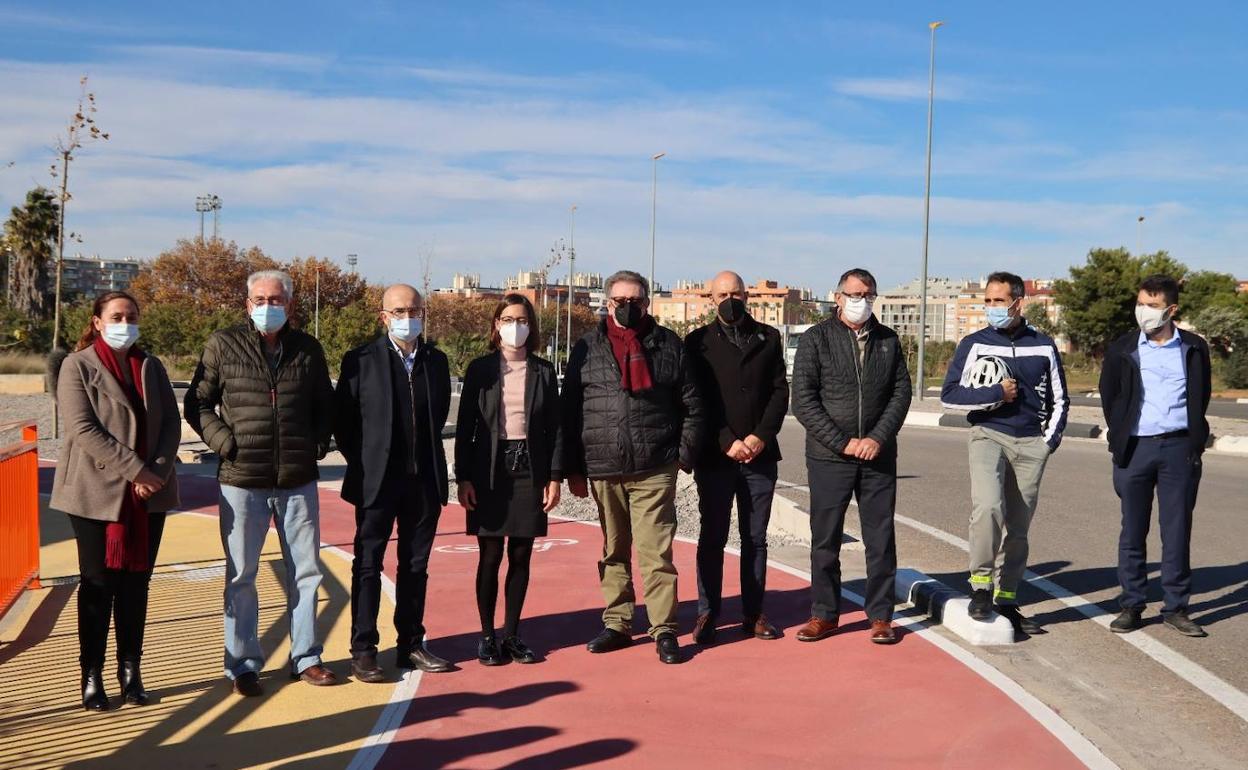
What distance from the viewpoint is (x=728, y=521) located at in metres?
6.80

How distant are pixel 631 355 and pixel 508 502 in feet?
3.34

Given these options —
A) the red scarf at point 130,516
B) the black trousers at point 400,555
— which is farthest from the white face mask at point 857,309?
the red scarf at point 130,516

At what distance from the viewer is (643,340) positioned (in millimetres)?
6328

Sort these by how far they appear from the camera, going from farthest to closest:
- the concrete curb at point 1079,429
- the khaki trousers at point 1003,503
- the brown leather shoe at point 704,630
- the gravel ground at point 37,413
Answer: the concrete curb at point 1079,429 → the gravel ground at point 37,413 → the khaki trousers at point 1003,503 → the brown leather shoe at point 704,630

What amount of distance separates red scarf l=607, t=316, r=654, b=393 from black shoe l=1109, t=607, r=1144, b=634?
3149mm

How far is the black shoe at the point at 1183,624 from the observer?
6.78 metres

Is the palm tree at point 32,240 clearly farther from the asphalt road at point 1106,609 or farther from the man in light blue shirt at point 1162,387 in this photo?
the man in light blue shirt at point 1162,387

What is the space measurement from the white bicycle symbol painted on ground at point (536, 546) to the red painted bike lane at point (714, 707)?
2138 mm

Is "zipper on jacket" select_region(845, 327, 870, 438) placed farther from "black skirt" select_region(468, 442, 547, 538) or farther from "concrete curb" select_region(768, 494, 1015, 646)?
"black skirt" select_region(468, 442, 547, 538)

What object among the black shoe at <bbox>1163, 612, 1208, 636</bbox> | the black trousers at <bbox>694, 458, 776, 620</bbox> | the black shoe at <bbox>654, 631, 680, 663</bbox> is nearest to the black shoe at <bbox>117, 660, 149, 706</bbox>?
the black shoe at <bbox>654, 631, 680, 663</bbox>

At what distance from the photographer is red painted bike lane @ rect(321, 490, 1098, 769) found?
4777 millimetres

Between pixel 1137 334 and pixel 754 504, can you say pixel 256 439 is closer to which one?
pixel 754 504

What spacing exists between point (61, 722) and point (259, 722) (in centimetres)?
87

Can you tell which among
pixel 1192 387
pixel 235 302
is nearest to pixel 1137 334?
pixel 1192 387
